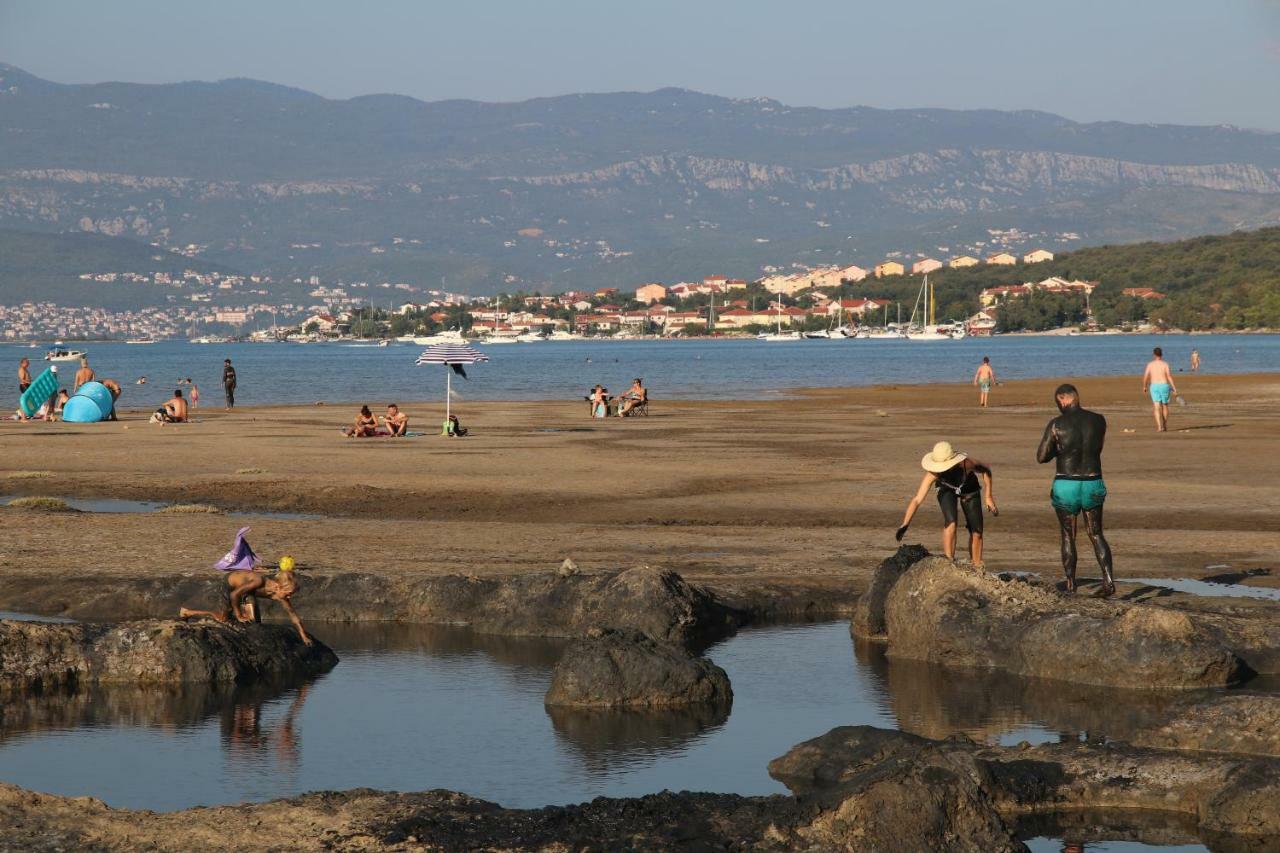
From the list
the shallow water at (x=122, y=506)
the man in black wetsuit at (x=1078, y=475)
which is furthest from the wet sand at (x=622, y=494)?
the man in black wetsuit at (x=1078, y=475)

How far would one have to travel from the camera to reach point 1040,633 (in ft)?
46.1

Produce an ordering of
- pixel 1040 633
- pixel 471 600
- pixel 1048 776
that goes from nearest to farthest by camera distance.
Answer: pixel 1048 776 < pixel 1040 633 < pixel 471 600

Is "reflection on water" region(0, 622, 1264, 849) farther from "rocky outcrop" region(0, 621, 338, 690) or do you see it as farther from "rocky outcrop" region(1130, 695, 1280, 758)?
→ "rocky outcrop" region(1130, 695, 1280, 758)

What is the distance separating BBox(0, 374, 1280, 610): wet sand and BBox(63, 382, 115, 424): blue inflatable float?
1.35 m

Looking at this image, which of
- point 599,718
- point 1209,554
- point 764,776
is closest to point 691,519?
point 1209,554

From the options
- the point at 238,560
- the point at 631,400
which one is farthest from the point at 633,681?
the point at 631,400

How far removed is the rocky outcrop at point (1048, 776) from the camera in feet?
29.0

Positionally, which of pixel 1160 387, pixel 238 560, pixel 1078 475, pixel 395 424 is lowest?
pixel 395 424

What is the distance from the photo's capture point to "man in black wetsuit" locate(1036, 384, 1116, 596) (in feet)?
51.2

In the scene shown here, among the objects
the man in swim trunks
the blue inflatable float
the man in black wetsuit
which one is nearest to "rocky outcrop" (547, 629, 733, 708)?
the man in black wetsuit

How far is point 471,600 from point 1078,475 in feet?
18.5

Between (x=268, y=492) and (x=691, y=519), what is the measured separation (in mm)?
7064

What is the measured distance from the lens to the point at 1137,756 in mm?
10711

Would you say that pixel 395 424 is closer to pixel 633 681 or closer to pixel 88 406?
pixel 88 406
